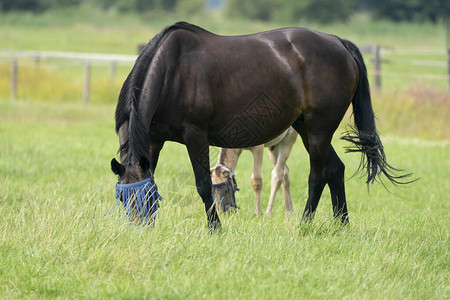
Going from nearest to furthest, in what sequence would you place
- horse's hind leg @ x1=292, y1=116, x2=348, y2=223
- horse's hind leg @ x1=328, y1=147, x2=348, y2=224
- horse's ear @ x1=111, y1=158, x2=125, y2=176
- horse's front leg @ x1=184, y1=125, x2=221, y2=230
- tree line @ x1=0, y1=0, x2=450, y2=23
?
1. horse's ear @ x1=111, y1=158, x2=125, y2=176
2. horse's front leg @ x1=184, y1=125, x2=221, y2=230
3. horse's hind leg @ x1=292, y1=116, x2=348, y2=223
4. horse's hind leg @ x1=328, y1=147, x2=348, y2=224
5. tree line @ x1=0, y1=0, x2=450, y2=23

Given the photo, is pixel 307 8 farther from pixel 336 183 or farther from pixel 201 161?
pixel 201 161

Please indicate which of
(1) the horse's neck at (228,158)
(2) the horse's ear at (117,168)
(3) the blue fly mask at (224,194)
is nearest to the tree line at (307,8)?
(1) the horse's neck at (228,158)

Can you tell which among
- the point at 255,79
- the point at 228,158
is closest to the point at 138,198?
the point at 255,79

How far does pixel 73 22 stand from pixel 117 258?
44.6 m

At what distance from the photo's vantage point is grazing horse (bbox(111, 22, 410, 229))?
526cm

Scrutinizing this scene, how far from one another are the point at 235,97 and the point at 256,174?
202cm

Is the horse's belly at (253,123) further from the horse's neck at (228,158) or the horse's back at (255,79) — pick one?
the horse's neck at (228,158)

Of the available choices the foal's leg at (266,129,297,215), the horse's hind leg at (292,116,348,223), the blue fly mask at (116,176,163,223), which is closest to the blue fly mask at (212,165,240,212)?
the foal's leg at (266,129,297,215)

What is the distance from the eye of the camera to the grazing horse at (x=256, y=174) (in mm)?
6742

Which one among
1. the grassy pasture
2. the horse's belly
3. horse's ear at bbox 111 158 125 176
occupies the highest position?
the horse's belly

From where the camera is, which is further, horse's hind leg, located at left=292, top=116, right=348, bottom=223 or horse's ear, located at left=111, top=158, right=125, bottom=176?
horse's hind leg, located at left=292, top=116, right=348, bottom=223

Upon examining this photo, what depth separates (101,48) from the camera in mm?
36844

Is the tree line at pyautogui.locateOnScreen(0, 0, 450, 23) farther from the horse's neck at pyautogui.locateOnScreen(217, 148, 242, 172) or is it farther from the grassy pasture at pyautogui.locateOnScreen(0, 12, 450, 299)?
the horse's neck at pyautogui.locateOnScreen(217, 148, 242, 172)

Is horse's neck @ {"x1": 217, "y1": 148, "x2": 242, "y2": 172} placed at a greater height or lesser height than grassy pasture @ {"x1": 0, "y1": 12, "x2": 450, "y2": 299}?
greater
